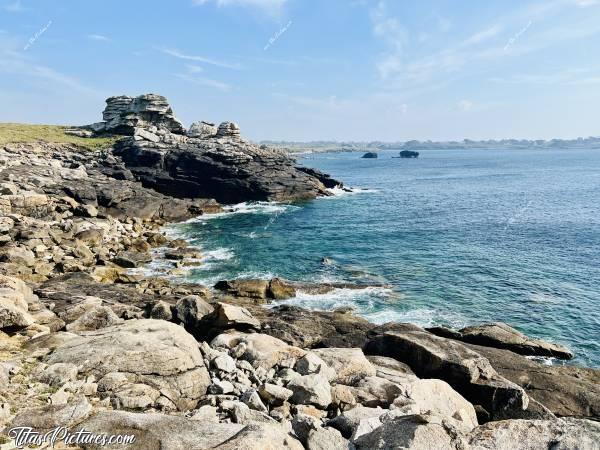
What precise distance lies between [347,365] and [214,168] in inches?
3172

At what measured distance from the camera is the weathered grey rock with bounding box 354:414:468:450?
967 cm

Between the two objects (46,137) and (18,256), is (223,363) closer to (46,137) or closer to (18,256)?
(18,256)

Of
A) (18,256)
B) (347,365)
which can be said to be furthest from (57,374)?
(18,256)

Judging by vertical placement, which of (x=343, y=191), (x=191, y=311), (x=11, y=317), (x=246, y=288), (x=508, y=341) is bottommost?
(x=246, y=288)

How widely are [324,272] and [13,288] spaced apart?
29.4 m

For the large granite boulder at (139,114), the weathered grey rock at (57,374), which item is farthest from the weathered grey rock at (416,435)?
the large granite boulder at (139,114)

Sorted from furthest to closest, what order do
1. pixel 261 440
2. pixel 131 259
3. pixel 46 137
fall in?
pixel 46 137 < pixel 131 259 < pixel 261 440

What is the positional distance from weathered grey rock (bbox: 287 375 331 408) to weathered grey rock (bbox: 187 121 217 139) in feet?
337

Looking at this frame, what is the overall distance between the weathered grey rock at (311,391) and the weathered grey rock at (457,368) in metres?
6.50

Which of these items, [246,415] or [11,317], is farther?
[11,317]

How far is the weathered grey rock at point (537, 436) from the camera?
388 inches

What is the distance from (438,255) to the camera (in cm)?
4981

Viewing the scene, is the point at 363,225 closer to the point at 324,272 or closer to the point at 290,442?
the point at 324,272
